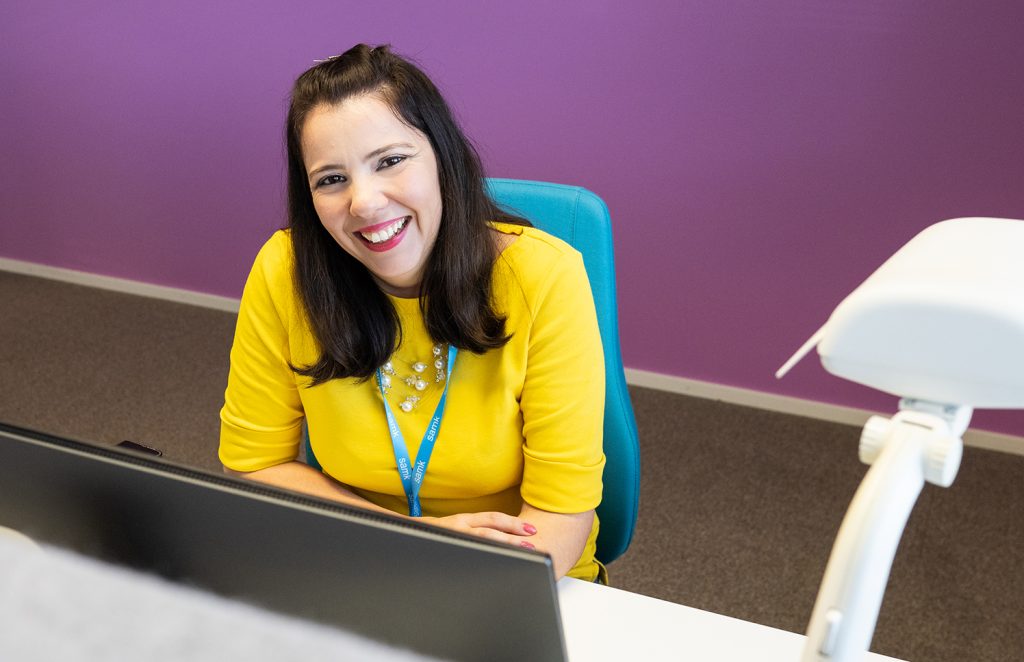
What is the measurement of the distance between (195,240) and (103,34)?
0.78m

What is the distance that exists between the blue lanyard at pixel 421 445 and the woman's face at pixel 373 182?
146 millimetres

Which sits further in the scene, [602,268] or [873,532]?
[602,268]

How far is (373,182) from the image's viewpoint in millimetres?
1118

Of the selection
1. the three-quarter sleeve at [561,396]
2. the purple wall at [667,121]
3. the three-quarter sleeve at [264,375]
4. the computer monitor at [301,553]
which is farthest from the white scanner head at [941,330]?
the purple wall at [667,121]

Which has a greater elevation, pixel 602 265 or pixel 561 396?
pixel 602 265

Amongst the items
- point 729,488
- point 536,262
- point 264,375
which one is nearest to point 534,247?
point 536,262

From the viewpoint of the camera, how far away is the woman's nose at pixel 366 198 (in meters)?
1.10

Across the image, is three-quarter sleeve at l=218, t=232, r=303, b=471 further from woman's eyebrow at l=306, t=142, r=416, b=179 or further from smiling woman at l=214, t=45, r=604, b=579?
woman's eyebrow at l=306, t=142, r=416, b=179

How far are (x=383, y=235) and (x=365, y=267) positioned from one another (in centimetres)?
13

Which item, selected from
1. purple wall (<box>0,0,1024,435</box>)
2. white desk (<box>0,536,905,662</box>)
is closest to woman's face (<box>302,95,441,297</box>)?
white desk (<box>0,536,905,662</box>)

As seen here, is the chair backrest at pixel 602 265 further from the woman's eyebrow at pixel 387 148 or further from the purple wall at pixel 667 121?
the purple wall at pixel 667 121

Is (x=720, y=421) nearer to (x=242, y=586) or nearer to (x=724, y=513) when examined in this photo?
(x=724, y=513)

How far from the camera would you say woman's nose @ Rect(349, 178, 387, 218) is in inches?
43.1

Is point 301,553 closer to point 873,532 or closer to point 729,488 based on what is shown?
point 873,532
